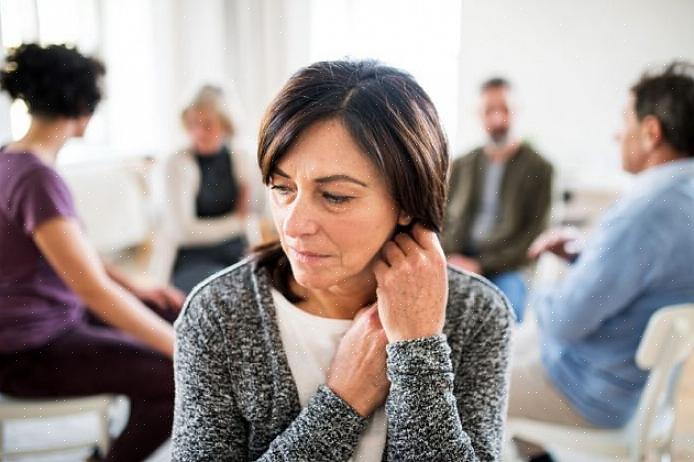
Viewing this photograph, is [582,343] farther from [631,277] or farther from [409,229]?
[409,229]

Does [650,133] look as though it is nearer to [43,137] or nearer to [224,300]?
[224,300]

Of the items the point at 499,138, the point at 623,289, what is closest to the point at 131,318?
the point at 623,289

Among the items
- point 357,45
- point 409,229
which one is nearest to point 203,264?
A: point 357,45

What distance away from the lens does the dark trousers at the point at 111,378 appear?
35.6 inches

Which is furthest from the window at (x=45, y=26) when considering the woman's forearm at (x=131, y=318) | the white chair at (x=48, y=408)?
the white chair at (x=48, y=408)

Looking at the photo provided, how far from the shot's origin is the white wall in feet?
3.17

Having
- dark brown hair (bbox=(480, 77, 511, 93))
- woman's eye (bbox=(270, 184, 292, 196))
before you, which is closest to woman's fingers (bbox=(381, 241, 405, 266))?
woman's eye (bbox=(270, 184, 292, 196))

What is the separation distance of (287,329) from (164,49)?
54cm

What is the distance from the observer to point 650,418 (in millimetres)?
972

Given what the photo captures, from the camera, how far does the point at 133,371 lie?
3.07 ft

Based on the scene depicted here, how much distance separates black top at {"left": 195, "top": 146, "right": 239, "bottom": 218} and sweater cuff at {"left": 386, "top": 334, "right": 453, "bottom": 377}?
1.06 meters

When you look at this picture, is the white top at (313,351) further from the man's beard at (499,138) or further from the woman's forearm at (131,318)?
the man's beard at (499,138)

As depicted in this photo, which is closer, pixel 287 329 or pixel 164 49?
pixel 287 329

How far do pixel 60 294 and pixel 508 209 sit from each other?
1145 mm
